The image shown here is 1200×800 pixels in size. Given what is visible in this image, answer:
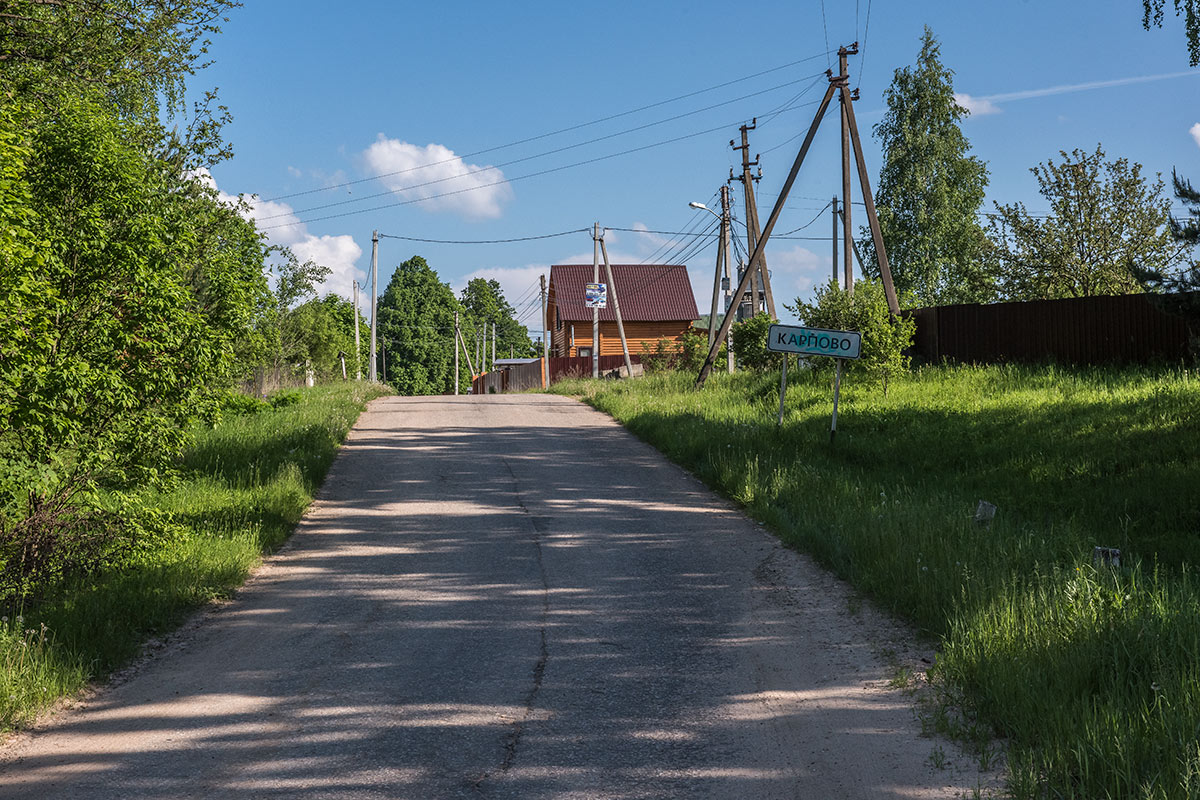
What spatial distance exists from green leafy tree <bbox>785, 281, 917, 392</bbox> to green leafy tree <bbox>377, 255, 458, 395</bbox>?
218 feet

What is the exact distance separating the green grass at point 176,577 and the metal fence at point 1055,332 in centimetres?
1530

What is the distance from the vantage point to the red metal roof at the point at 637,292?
63531 millimetres

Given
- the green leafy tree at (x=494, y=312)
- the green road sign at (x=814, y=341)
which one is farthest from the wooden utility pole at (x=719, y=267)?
the green leafy tree at (x=494, y=312)

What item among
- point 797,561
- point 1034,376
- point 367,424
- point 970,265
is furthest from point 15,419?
point 970,265

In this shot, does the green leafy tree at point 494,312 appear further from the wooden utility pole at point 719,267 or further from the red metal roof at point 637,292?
the wooden utility pole at point 719,267

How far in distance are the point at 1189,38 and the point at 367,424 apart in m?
16.9

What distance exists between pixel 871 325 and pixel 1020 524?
1159 centimetres

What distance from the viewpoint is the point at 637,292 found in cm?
6475

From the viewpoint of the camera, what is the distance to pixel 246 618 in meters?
7.80

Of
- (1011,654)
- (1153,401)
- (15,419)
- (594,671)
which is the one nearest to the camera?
(1011,654)

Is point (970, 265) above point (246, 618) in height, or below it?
above

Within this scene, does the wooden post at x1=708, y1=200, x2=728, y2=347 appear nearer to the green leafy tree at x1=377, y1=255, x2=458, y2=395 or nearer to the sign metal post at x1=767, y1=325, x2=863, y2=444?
the sign metal post at x1=767, y1=325, x2=863, y2=444

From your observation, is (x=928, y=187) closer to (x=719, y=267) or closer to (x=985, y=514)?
(x=719, y=267)

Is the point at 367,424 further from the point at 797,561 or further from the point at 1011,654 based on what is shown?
the point at 1011,654
